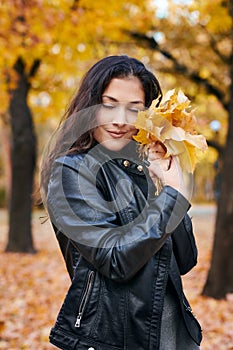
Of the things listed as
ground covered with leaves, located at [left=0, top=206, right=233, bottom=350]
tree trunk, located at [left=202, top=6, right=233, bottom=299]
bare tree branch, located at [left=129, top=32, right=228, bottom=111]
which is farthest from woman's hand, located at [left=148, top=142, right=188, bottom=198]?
bare tree branch, located at [left=129, top=32, right=228, bottom=111]

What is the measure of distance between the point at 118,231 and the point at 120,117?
0.46 metres

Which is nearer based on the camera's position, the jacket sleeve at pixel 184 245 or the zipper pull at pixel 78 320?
the zipper pull at pixel 78 320

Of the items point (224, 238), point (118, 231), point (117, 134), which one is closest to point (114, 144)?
point (117, 134)

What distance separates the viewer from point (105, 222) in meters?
1.63

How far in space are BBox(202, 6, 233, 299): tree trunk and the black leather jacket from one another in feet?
15.4

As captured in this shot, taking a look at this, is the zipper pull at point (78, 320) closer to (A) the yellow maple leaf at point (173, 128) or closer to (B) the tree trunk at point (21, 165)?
(A) the yellow maple leaf at point (173, 128)

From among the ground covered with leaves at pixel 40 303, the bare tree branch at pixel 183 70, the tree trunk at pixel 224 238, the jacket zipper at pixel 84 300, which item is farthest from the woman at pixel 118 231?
the bare tree branch at pixel 183 70

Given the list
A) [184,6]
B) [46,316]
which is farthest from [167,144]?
[184,6]

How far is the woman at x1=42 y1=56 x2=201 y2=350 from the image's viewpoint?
5.22 feet

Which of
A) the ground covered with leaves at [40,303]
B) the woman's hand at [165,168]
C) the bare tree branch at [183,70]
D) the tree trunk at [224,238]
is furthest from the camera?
the bare tree branch at [183,70]

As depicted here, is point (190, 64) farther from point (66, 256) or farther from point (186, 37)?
point (66, 256)

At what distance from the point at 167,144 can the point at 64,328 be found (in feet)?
2.36

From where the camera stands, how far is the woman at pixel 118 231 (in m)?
1.59

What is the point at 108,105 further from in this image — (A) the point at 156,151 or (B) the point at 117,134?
(A) the point at 156,151
